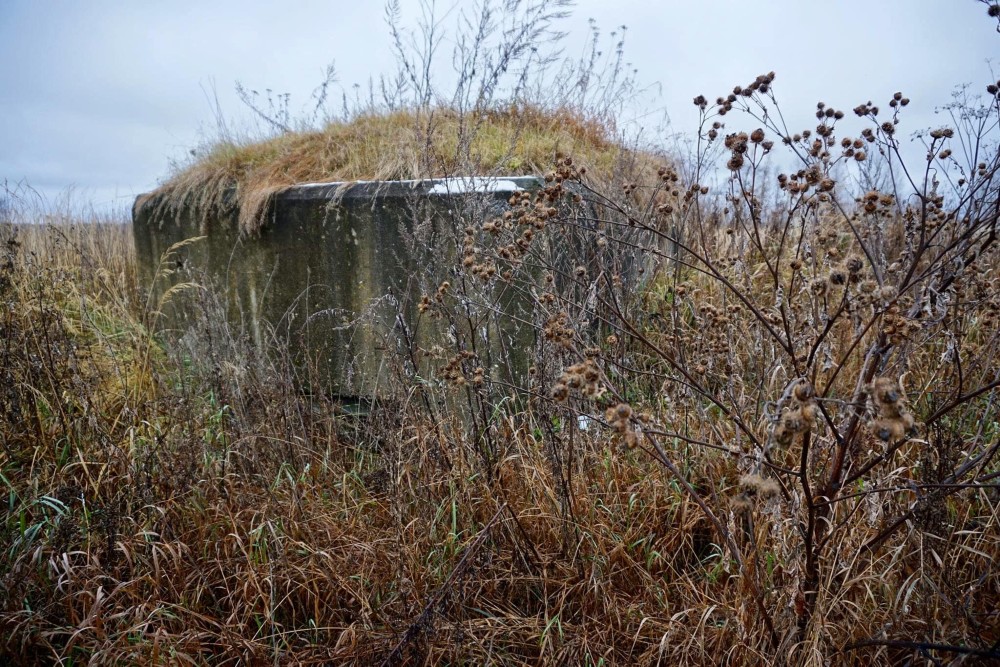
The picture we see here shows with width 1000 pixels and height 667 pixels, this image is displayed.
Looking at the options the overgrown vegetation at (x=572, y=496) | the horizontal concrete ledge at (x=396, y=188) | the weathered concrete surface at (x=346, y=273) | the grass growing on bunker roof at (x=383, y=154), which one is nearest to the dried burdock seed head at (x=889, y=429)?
the overgrown vegetation at (x=572, y=496)

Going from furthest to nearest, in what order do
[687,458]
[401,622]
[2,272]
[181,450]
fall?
[2,272], [181,450], [687,458], [401,622]

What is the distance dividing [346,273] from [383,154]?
77 cm

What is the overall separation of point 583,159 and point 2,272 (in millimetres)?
3059

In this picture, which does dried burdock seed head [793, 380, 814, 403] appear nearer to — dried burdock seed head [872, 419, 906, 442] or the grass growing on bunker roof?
dried burdock seed head [872, 419, 906, 442]

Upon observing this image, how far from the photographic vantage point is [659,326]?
3.96 metres

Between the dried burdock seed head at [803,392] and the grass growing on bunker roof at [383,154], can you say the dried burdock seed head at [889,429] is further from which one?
the grass growing on bunker roof at [383,154]

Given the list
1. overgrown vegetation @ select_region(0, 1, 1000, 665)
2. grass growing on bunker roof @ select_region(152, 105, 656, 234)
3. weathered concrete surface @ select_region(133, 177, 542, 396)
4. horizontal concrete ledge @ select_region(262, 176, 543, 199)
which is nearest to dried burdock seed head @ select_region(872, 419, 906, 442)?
overgrown vegetation @ select_region(0, 1, 1000, 665)

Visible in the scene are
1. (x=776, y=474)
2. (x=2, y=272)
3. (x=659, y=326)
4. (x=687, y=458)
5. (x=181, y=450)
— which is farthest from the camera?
(x=659, y=326)

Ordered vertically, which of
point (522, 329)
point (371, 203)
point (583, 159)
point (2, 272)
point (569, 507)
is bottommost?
point (569, 507)

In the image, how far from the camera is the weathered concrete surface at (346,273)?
3.46 m

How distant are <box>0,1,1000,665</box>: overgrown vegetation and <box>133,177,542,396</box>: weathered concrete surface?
0.91 feet

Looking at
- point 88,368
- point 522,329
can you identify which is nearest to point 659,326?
point 522,329

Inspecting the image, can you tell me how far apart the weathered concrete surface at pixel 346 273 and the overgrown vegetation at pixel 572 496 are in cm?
28

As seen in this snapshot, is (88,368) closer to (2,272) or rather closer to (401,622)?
(2,272)
